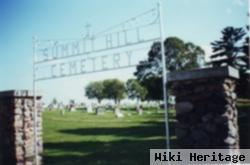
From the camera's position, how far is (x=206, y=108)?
15.3ft

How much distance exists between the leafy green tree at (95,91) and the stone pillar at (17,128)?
48.7 m

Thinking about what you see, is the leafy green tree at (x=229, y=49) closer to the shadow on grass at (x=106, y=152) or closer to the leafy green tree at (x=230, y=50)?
the leafy green tree at (x=230, y=50)

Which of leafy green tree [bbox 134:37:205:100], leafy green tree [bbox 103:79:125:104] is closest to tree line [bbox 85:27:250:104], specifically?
leafy green tree [bbox 134:37:205:100]

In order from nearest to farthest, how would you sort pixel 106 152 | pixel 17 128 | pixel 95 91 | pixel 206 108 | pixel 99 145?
1. pixel 206 108
2. pixel 17 128
3. pixel 106 152
4. pixel 99 145
5. pixel 95 91

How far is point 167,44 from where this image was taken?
32.1 m

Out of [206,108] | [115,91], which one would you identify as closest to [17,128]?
[206,108]

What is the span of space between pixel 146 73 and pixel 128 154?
2363 cm

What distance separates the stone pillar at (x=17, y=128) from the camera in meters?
7.25

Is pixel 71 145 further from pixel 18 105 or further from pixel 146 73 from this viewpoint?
Result: pixel 146 73

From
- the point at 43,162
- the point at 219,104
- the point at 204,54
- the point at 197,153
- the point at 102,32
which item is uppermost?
the point at 204,54

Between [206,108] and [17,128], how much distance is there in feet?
13.4

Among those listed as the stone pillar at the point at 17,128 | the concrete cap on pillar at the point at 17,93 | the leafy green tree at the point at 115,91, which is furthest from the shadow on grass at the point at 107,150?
the leafy green tree at the point at 115,91

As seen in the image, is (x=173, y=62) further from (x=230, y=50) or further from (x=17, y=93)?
(x=17, y=93)

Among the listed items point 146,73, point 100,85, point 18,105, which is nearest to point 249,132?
point 18,105
